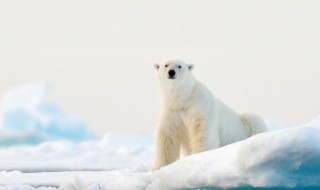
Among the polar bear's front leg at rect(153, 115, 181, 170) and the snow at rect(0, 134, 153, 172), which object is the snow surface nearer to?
the polar bear's front leg at rect(153, 115, 181, 170)

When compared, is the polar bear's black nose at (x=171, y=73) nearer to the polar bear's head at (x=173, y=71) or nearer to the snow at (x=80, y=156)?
the polar bear's head at (x=173, y=71)

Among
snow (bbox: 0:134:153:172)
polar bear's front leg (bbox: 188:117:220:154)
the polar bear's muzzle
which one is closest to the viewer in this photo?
polar bear's front leg (bbox: 188:117:220:154)

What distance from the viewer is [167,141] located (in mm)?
6242

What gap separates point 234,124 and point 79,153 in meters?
8.01

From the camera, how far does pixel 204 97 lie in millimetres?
6234

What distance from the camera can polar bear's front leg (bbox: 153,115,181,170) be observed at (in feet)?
20.5

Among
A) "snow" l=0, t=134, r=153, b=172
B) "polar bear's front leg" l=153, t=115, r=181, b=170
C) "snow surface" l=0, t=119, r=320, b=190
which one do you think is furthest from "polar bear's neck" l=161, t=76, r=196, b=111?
"snow" l=0, t=134, r=153, b=172

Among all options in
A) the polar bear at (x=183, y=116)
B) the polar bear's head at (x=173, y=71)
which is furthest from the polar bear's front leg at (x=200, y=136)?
the polar bear's head at (x=173, y=71)

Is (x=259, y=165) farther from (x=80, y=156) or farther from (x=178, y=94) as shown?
(x=80, y=156)

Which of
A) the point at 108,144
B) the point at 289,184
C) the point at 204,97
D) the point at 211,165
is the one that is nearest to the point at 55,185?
the point at 204,97

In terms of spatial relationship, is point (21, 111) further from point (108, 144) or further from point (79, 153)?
point (79, 153)

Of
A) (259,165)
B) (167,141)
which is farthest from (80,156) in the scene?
(259,165)

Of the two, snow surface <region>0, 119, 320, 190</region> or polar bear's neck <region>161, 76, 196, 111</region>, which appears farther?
polar bear's neck <region>161, 76, 196, 111</region>

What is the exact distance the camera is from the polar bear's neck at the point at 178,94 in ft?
20.4
